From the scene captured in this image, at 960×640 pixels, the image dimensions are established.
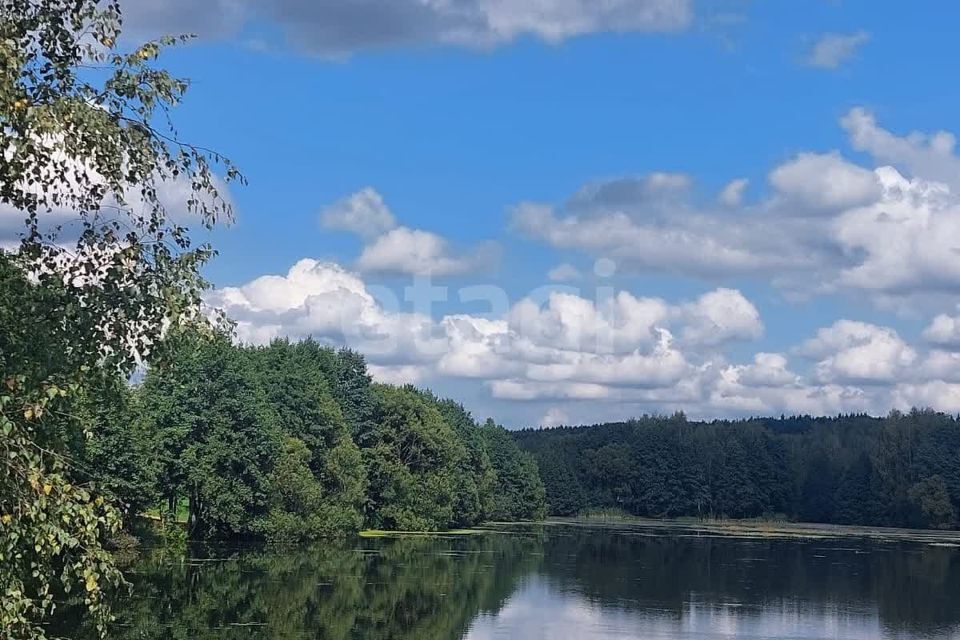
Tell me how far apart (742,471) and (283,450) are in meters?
107

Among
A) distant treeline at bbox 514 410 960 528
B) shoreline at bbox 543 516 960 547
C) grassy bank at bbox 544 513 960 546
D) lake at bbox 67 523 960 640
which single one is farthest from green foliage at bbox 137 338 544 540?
distant treeline at bbox 514 410 960 528

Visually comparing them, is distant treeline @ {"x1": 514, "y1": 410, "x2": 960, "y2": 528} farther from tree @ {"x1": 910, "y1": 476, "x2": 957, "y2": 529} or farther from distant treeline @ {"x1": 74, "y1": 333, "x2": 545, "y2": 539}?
distant treeline @ {"x1": 74, "y1": 333, "x2": 545, "y2": 539}

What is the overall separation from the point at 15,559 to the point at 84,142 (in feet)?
12.8

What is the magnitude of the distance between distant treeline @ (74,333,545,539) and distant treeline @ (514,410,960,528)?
52.0 m

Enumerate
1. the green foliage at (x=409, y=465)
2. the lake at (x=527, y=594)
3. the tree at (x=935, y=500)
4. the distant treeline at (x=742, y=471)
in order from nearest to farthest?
the lake at (x=527, y=594) < the green foliage at (x=409, y=465) < the tree at (x=935, y=500) < the distant treeline at (x=742, y=471)

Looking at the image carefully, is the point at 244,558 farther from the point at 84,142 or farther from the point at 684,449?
the point at 684,449

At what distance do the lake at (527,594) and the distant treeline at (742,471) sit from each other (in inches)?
2704

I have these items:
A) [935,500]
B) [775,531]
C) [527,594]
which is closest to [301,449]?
[527,594]

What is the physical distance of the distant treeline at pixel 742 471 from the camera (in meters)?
148

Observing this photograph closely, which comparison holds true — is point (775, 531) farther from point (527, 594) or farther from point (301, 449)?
point (527, 594)

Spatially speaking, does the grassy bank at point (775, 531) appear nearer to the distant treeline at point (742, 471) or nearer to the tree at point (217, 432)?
the distant treeline at point (742, 471)

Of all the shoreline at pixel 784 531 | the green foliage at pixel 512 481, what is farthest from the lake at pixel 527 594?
the green foliage at pixel 512 481

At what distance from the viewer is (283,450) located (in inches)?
2840

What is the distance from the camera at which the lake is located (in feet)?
125
